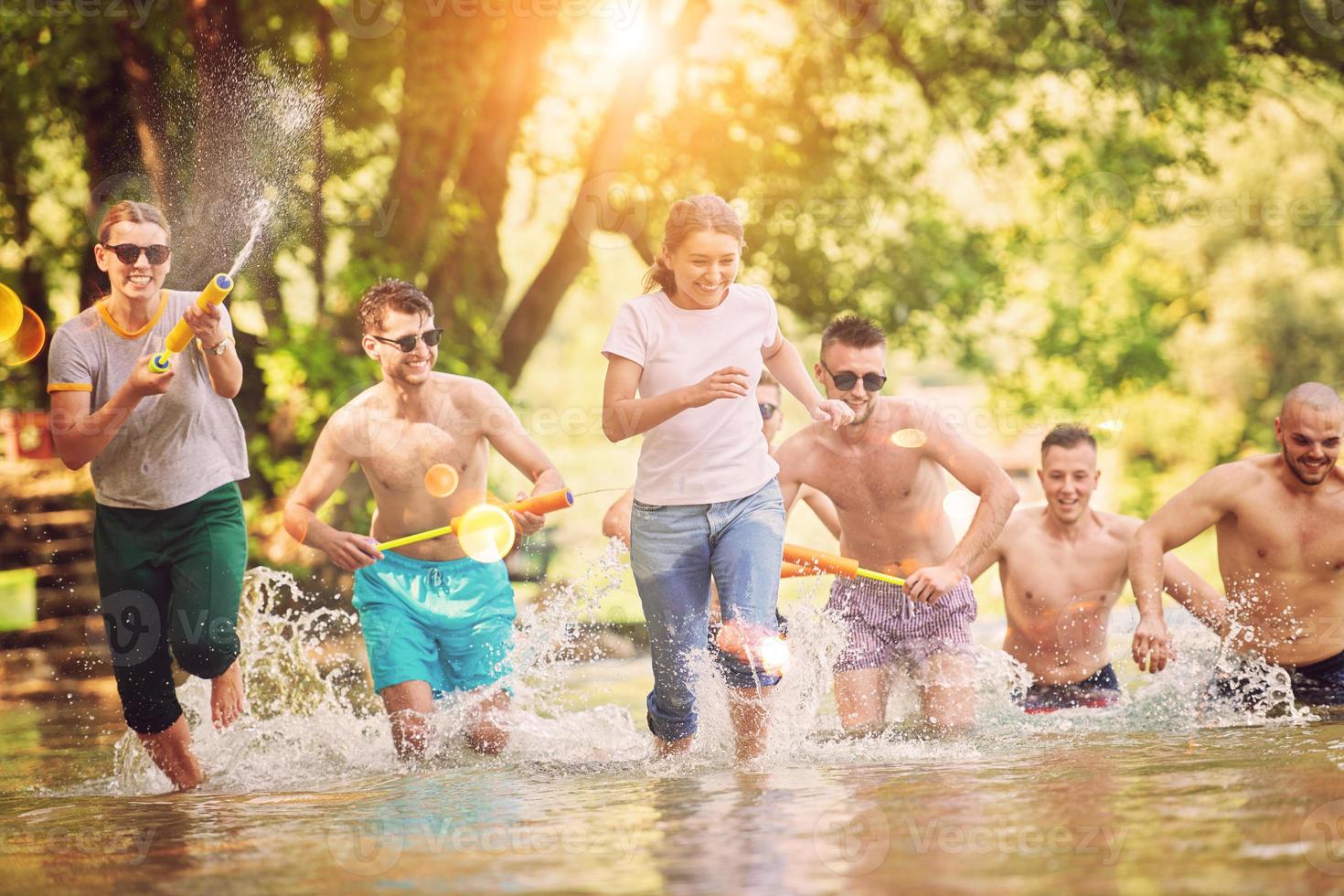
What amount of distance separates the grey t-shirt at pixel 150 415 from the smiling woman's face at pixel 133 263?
0.11 meters

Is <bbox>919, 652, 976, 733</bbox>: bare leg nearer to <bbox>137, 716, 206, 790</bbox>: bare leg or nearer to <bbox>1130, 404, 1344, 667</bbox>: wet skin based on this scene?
<bbox>1130, 404, 1344, 667</bbox>: wet skin

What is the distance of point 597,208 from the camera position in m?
13.8

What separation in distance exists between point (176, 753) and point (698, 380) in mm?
2371

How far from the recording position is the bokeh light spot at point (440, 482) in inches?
230

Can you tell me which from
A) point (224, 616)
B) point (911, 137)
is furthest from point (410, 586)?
point (911, 137)

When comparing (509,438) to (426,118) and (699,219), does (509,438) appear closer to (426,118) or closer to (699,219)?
(699,219)

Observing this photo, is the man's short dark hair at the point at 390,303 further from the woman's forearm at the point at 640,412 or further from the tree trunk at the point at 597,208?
the tree trunk at the point at 597,208

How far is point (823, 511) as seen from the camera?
7.01 metres

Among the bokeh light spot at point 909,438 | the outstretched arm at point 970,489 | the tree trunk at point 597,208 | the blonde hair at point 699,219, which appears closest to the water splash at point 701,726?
the outstretched arm at point 970,489

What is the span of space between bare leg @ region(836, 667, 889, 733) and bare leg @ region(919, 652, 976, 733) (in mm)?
178

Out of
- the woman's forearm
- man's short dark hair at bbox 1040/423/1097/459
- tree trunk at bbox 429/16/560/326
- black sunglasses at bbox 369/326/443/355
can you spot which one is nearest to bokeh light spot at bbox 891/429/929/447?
man's short dark hair at bbox 1040/423/1097/459

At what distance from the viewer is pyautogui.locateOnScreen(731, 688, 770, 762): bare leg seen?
514 centimetres

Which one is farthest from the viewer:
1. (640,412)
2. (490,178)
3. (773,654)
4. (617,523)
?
(490,178)

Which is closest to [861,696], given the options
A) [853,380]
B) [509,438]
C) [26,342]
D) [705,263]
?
[853,380]
